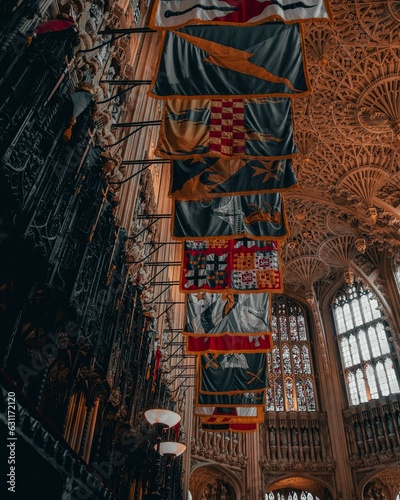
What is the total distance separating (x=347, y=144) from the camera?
867 inches

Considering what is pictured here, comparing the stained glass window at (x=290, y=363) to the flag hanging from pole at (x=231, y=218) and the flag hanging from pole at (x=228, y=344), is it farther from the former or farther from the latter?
the flag hanging from pole at (x=231, y=218)

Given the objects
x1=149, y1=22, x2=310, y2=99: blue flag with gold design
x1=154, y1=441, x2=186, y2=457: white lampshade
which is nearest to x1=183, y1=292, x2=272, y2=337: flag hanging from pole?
x1=154, y1=441, x2=186, y2=457: white lampshade

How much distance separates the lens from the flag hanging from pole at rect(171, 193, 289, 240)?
28.6 feet

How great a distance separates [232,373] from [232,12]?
10206 mm

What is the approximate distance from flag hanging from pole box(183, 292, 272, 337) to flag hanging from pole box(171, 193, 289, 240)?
320cm

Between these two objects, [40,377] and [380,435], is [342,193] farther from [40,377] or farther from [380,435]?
[40,377]

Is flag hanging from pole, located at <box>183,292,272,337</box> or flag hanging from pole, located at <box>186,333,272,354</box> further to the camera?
flag hanging from pole, located at <box>186,333,272,354</box>

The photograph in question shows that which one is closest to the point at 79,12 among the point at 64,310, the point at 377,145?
the point at 64,310

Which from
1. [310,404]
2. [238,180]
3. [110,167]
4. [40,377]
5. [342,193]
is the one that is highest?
[342,193]

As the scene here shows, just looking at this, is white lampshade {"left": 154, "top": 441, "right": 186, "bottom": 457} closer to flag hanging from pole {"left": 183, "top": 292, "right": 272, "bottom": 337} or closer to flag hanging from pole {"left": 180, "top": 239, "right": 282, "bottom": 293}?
flag hanging from pole {"left": 183, "top": 292, "right": 272, "bottom": 337}

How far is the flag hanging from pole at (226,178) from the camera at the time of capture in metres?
7.21

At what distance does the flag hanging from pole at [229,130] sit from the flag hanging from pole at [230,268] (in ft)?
12.6

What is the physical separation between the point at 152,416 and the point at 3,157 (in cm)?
522

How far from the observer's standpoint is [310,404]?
2689 cm
